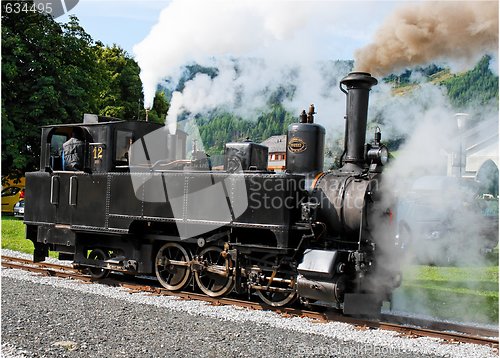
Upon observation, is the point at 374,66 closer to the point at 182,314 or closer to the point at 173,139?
the point at 173,139

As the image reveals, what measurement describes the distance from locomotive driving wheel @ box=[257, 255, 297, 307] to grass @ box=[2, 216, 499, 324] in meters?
1.93

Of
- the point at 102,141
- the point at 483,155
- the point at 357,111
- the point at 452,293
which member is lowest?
the point at 452,293

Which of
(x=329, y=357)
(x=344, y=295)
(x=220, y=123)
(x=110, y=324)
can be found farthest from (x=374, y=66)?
(x=220, y=123)

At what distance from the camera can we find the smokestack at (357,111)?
728 cm

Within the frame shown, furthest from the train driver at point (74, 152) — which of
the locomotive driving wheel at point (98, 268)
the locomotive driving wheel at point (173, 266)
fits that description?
the locomotive driving wheel at point (173, 266)

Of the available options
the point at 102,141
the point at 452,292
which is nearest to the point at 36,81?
the point at 102,141

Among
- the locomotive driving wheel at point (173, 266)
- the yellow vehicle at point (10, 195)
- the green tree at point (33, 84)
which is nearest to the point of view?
the locomotive driving wheel at point (173, 266)

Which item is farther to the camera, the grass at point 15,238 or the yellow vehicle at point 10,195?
the yellow vehicle at point 10,195

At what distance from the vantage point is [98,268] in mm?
9344

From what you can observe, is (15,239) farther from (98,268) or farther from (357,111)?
(357,111)

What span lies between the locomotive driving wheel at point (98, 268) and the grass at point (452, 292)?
3.35m

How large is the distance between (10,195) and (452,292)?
774 inches

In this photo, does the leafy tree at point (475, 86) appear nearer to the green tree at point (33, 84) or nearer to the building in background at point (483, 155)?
the building in background at point (483, 155)

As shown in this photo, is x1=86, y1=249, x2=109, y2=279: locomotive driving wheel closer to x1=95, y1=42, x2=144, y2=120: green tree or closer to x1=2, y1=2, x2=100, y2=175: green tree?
x1=2, y1=2, x2=100, y2=175: green tree
